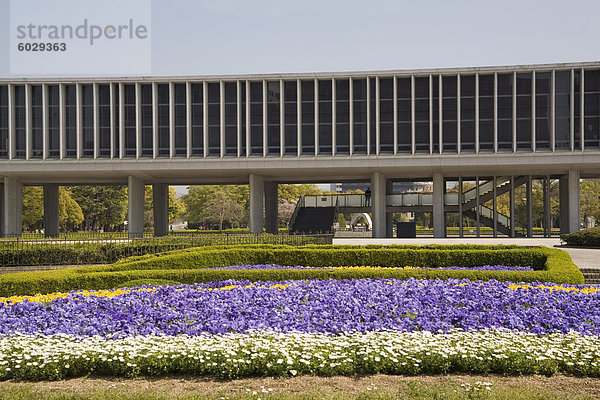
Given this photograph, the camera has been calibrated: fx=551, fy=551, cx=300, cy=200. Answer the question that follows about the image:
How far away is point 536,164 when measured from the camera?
139 ft

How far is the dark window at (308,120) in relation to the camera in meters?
44.7

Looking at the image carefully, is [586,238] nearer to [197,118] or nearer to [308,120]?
[308,120]

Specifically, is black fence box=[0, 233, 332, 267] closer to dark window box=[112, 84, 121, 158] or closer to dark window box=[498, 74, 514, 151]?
dark window box=[112, 84, 121, 158]

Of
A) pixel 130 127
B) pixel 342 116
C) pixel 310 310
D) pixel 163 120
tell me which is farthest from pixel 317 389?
pixel 130 127

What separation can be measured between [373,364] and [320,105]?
39351mm

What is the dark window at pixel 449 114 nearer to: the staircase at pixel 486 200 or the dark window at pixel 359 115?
the dark window at pixel 359 115

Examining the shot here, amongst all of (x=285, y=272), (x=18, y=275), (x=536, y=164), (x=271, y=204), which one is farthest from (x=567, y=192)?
(x=18, y=275)

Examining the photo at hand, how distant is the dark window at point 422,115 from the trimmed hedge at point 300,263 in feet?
83.8

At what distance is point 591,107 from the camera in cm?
4147

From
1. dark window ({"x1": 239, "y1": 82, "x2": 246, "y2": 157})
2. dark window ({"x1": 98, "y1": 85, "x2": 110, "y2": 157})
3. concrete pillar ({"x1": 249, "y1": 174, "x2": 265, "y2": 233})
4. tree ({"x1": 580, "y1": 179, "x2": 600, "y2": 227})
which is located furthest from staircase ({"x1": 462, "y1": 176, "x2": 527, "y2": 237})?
dark window ({"x1": 98, "y1": 85, "x2": 110, "y2": 157})

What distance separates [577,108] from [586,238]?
14786 mm

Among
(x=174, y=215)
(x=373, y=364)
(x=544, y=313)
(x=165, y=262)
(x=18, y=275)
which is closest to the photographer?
(x=373, y=364)

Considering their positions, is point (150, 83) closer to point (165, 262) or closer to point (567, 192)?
point (165, 262)

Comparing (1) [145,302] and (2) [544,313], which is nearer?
(2) [544,313]
